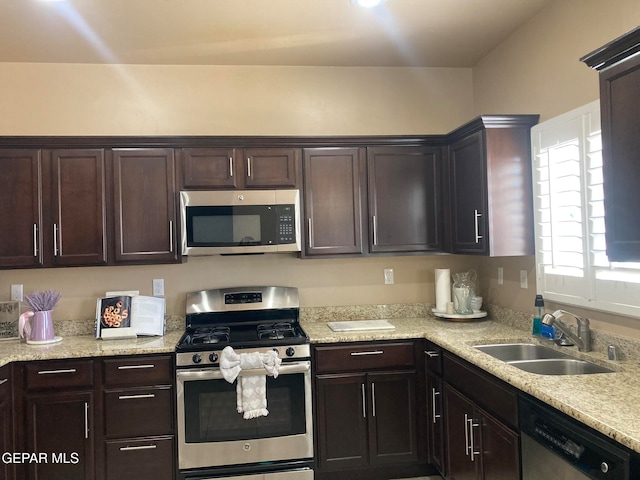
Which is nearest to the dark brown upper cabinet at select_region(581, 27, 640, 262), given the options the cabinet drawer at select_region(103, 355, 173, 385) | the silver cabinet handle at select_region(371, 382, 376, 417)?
the silver cabinet handle at select_region(371, 382, 376, 417)

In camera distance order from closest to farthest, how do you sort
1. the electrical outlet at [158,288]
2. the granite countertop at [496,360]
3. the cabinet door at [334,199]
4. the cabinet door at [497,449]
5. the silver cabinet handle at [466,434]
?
the granite countertop at [496,360] < the cabinet door at [497,449] < the silver cabinet handle at [466,434] < the cabinet door at [334,199] < the electrical outlet at [158,288]

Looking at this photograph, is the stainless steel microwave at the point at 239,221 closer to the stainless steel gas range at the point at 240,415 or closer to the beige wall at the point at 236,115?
the beige wall at the point at 236,115

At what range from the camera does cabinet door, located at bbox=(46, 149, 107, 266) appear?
2.91 meters

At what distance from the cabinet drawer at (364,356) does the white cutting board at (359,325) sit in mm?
179

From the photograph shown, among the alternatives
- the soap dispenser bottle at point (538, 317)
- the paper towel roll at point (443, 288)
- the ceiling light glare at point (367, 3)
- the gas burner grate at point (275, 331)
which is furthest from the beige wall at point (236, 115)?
the ceiling light glare at point (367, 3)

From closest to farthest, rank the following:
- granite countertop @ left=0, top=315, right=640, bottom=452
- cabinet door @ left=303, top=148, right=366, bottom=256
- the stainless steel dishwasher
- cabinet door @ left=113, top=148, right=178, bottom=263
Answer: the stainless steel dishwasher < granite countertop @ left=0, top=315, right=640, bottom=452 < cabinet door @ left=113, top=148, right=178, bottom=263 < cabinet door @ left=303, top=148, right=366, bottom=256

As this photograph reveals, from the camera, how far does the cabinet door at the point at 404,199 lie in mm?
3166

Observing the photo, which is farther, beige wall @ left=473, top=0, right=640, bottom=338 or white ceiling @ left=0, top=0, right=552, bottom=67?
white ceiling @ left=0, top=0, right=552, bottom=67

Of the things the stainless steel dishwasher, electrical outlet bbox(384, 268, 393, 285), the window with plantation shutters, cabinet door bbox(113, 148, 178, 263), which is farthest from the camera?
electrical outlet bbox(384, 268, 393, 285)

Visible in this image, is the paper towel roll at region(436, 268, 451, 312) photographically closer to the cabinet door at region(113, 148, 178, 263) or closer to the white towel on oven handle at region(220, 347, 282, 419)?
the white towel on oven handle at region(220, 347, 282, 419)

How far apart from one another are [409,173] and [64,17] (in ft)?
7.49

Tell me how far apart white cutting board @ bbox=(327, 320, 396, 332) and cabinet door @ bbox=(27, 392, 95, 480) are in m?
1.56

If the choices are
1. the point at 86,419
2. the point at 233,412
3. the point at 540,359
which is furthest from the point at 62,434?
the point at 540,359

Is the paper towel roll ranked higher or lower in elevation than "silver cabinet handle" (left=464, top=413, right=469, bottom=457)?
higher
